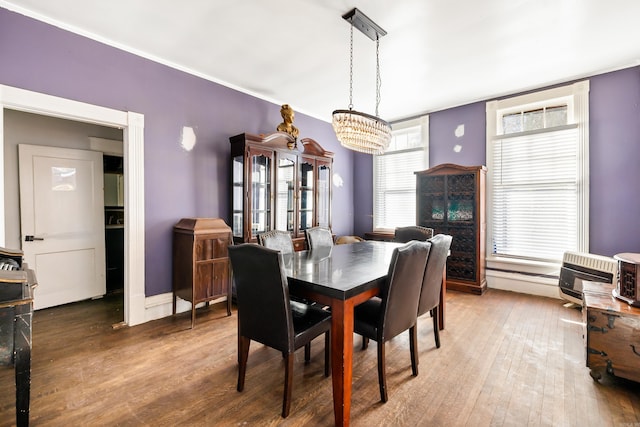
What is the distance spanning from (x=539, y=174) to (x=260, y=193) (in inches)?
147

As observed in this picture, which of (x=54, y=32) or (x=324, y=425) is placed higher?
(x=54, y=32)

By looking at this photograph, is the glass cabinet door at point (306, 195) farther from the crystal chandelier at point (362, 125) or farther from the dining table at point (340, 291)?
the dining table at point (340, 291)

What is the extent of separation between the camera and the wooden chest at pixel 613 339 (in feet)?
6.42

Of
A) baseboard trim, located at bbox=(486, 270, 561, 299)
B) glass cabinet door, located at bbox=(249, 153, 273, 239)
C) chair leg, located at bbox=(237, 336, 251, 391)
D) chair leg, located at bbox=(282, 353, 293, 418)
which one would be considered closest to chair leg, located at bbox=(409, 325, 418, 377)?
chair leg, located at bbox=(282, 353, 293, 418)

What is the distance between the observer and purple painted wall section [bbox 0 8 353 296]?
8.04 ft

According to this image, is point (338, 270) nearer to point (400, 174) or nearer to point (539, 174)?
point (539, 174)

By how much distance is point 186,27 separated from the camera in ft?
8.63

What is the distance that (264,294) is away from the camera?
176 centimetres

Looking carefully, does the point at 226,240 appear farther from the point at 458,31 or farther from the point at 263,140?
the point at 458,31

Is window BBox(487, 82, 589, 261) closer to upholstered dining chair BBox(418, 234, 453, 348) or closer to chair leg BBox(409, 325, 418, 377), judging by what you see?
upholstered dining chair BBox(418, 234, 453, 348)

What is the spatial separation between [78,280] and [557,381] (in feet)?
16.3

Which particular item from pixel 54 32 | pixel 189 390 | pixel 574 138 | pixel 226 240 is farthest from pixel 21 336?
pixel 574 138

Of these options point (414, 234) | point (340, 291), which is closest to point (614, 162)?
point (414, 234)

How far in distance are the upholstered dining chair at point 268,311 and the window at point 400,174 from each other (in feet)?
12.3
